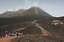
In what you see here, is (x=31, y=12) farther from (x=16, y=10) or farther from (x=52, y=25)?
(x=52, y=25)

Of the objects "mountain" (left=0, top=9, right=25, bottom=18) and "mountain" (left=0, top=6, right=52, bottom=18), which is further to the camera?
"mountain" (left=0, top=6, right=52, bottom=18)

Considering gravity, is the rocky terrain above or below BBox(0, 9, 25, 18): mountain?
below

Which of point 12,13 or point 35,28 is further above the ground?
point 12,13

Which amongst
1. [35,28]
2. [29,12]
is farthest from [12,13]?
[35,28]

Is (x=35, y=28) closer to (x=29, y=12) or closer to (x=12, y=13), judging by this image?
(x=12, y=13)

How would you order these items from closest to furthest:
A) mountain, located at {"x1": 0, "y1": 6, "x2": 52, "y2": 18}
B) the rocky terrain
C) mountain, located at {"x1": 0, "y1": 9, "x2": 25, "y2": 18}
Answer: the rocky terrain < mountain, located at {"x1": 0, "y1": 9, "x2": 25, "y2": 18} < mountain, located at {"x1": 0, "y1": 6, "x2": 52, "y2": 18}

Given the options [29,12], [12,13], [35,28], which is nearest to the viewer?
[35,28]

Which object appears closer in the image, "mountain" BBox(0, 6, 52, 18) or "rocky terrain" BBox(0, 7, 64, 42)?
"rocky terrain" BBox(0, 7, 64, 42)

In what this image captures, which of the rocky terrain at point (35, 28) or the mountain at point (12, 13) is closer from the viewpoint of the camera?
the rocky terrain at point (35, 28)

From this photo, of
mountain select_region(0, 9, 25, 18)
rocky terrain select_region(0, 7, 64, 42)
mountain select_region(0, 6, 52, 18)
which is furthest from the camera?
mountain select_region(0, 6, 52, 18)

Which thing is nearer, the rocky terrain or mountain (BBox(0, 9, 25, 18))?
the rocky terrain

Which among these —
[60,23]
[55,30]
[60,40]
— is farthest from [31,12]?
[60,40]
